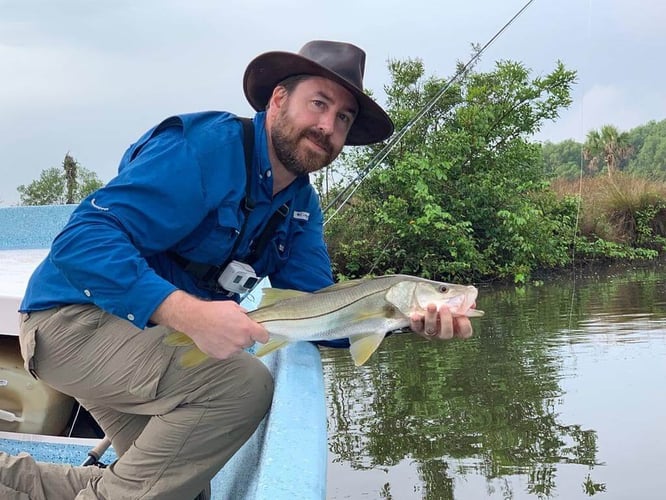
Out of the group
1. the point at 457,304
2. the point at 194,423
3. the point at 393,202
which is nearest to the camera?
the point at 194,423

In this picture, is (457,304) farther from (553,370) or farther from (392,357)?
(392,357)

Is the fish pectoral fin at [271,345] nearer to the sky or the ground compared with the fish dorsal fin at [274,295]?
nearer to the ground

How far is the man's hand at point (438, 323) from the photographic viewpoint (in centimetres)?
230

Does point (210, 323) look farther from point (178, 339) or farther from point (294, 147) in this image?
point (294, 147)

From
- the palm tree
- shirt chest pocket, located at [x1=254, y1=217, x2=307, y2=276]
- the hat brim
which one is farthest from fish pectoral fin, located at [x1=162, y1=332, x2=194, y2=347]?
the palm tree

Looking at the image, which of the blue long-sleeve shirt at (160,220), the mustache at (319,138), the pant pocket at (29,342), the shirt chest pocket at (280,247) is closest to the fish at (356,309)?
the blue long-sleeve shirt at (160,220)

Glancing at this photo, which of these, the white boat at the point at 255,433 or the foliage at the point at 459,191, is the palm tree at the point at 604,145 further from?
the white boat at the point at 255,433

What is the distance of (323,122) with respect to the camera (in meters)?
2.66

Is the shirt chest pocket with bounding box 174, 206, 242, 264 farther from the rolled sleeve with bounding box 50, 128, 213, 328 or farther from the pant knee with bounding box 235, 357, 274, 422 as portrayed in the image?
the pant knee with bounding box 235, 357, 274, 422

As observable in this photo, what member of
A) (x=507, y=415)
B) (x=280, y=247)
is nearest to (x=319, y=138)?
(x=280, y=247)

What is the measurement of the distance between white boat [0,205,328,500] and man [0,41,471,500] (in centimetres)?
16

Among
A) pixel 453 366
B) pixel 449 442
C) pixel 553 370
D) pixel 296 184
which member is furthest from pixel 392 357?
pixel 296 184

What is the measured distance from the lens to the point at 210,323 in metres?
1.89

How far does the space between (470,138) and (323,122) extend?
11.6 metres
